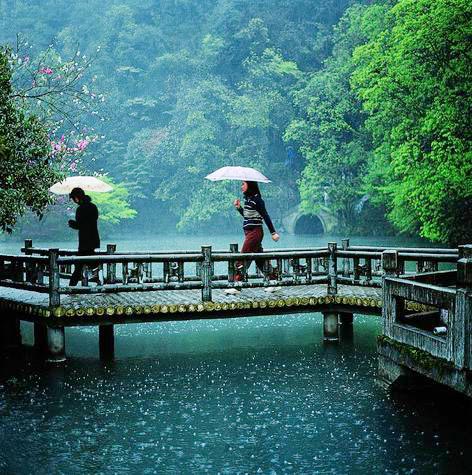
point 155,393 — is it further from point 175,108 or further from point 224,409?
point 175,108

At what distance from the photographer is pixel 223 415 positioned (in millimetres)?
10516

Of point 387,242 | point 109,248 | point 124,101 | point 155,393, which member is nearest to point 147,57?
point 124,101

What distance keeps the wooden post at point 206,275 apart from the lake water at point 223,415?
1154 mm

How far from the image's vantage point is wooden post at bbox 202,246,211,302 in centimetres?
1378

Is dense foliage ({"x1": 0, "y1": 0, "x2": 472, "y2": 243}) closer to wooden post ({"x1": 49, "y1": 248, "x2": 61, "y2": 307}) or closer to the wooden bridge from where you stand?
the wooden bridge

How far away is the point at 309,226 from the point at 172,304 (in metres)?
55.7

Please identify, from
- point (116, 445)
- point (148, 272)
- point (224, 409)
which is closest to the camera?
point (116, 445)

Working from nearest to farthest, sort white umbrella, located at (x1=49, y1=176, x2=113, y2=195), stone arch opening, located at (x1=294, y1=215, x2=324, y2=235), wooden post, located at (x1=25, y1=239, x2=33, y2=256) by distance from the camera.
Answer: white umbrella, located at (x1=49, y1=176, x2=113, y2=195), wooden post, located at (x1=25, y1=239, x2=33, y2=256), stone arch opening, located at (x1=294, y1=215, x2=324, y2=235)

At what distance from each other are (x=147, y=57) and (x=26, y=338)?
6694 centimetres

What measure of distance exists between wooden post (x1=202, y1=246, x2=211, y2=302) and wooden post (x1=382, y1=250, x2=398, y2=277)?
12.2 ft

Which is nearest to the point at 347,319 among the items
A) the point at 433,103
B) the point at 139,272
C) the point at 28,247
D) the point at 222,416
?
the point at 139,272

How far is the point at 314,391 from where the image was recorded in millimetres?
11688

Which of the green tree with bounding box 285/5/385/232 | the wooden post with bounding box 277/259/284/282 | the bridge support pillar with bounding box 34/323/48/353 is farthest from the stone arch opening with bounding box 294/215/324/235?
the bridge support pillar with bounding box 34/323/48/353

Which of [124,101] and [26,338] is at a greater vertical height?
[124,101]
